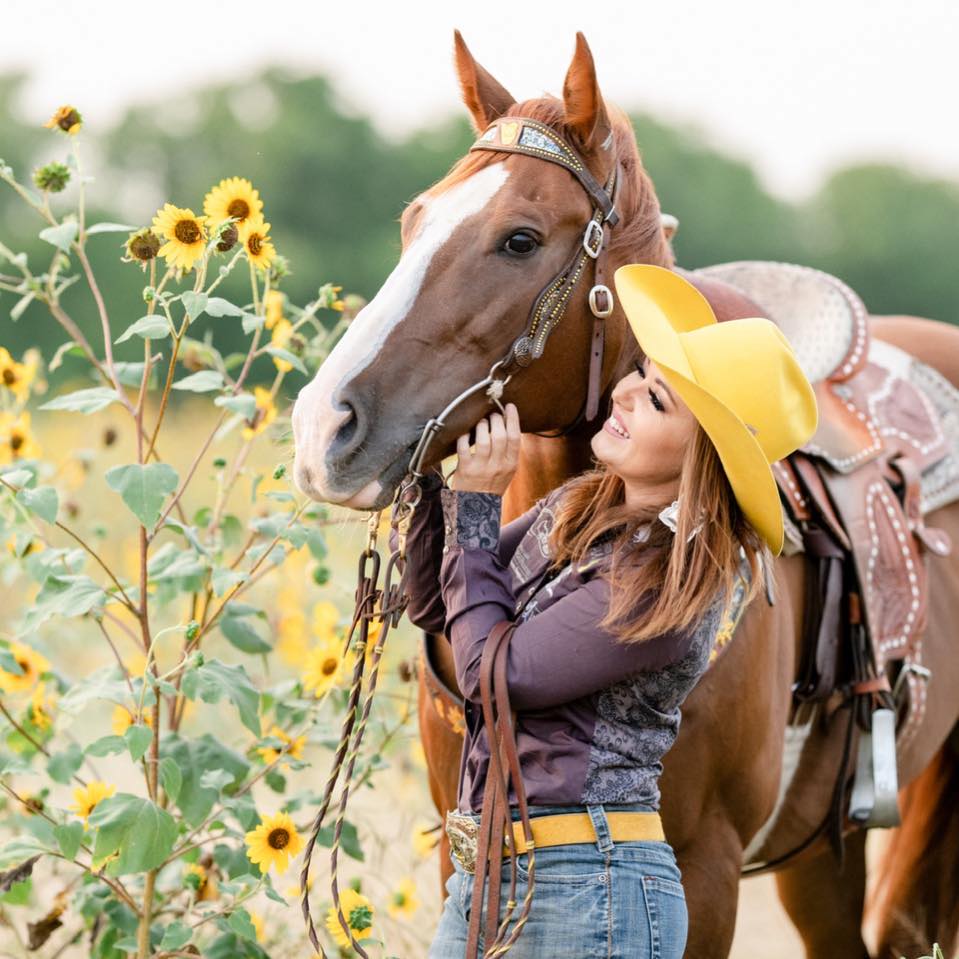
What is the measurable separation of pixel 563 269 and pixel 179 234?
673mm

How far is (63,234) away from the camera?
2.36 m

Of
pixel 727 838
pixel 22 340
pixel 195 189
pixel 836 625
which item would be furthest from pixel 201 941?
pixel 195 189

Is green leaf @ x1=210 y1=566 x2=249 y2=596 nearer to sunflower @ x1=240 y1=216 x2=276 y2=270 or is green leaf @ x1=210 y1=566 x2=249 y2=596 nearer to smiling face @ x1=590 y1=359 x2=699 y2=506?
sunflower @ x1=240 y1=216 x2=276 y2=270

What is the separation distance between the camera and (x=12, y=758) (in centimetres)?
267

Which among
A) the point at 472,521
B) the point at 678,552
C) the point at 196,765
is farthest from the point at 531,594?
the point at 196,765

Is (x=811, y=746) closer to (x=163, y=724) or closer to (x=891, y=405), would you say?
(x=891, y=405)

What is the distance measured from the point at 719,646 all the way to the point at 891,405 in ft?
4.20

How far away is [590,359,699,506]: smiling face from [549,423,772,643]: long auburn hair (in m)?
0.03

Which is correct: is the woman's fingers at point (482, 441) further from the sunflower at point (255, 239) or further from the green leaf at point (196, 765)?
the green leaf at point (196, 765)

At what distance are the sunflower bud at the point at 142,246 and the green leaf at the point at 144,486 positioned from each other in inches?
14.0

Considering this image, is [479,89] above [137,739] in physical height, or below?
above

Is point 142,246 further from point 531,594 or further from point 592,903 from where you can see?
point 592,903

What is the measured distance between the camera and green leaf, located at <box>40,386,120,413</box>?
2316mm

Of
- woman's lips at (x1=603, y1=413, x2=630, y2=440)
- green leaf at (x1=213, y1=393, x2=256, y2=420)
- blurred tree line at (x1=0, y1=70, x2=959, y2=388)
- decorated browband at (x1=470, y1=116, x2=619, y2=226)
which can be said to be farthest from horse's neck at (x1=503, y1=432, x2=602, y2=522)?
blurred tree line at (x1=0, y1=70, x2=959, y2=388)
